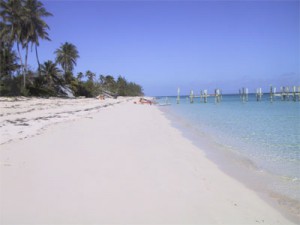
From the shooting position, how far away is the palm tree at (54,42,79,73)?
55.9 m

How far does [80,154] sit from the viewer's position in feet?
21.8

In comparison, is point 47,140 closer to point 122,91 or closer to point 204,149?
point 204,149

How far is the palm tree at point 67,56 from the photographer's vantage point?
55.9 metres

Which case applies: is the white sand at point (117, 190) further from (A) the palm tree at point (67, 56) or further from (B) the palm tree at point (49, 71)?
(A) the palm tree at point (67, 56)

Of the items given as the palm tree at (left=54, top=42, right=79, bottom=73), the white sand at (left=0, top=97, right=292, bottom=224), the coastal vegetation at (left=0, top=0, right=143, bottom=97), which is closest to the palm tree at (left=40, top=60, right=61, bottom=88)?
the coastal vegetation at (left=0, top=0, right=143, bottom=97)

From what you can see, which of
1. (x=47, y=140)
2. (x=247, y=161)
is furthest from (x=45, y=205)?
(x=247, y=161)

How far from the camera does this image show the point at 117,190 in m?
4.36

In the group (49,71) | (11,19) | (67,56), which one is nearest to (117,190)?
(11,19)

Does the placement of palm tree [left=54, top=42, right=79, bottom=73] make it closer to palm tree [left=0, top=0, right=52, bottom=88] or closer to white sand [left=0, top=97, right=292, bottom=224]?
palm tree [left=0, top=0, right=52, bottom=88]

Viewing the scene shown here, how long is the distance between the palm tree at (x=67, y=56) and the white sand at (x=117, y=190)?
52.0 meters

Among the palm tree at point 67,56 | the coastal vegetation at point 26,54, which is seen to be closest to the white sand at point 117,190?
the coastal vegetation at point 26,54

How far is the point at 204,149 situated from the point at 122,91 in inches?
3475

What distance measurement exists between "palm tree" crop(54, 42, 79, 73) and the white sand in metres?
52.0

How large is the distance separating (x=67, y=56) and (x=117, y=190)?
55.6 meters
